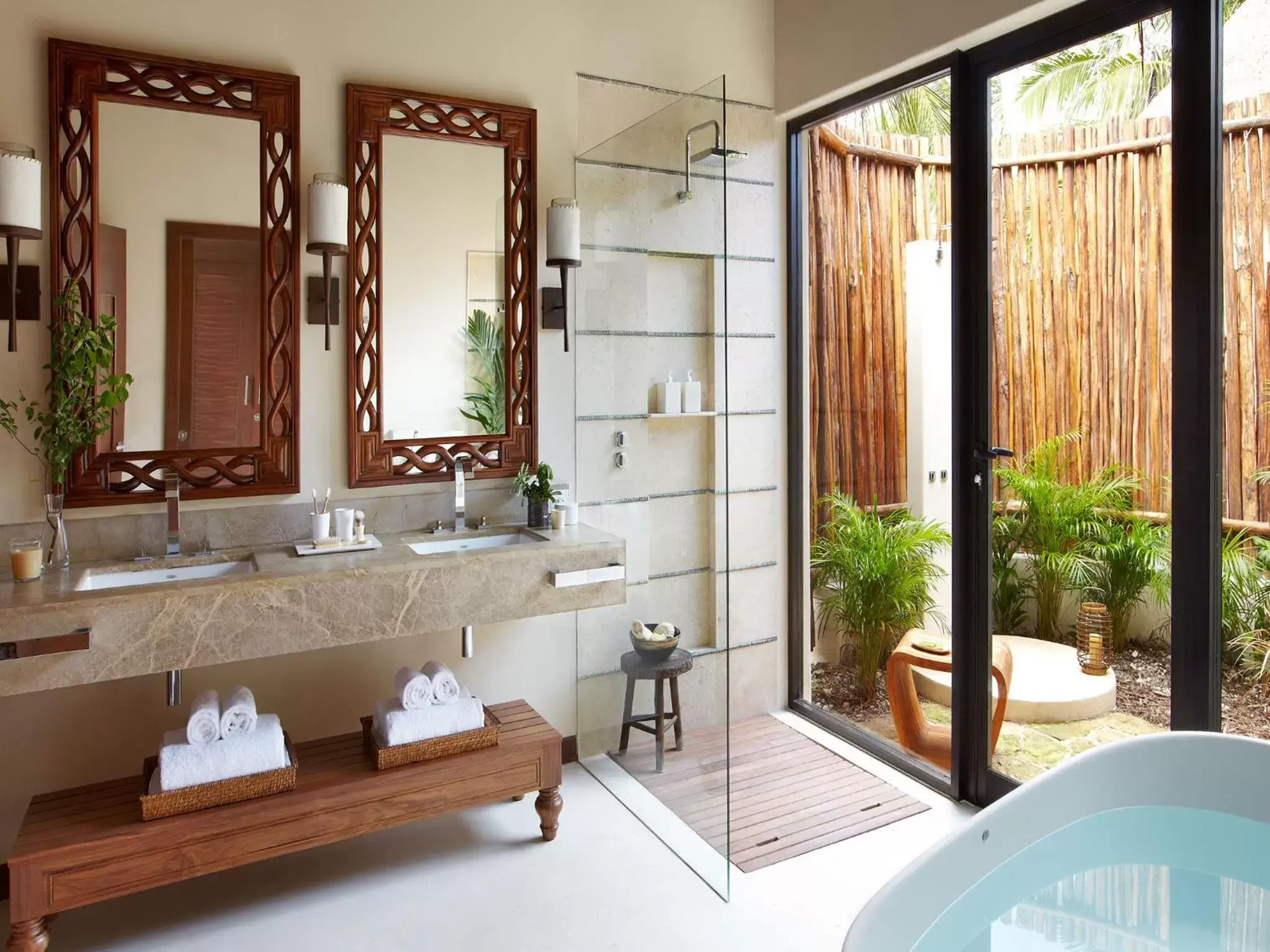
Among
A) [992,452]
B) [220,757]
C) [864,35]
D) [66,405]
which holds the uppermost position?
[864,35]

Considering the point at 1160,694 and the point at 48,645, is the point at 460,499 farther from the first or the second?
the point at 1160,694

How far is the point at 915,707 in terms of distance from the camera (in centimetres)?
327

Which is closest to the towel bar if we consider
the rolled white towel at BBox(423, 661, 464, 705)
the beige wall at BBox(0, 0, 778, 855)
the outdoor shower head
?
the beige wall at BBox(0, 0, 778, 855)

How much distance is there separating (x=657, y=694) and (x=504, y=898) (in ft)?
2.53

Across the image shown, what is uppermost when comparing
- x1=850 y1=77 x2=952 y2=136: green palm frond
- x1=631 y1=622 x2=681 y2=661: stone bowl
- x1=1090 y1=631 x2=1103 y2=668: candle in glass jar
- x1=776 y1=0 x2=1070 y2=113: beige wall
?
x1=776 y1=0 x2=1070 y2=113: beige wall

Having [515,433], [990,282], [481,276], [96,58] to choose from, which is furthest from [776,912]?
[96,58]

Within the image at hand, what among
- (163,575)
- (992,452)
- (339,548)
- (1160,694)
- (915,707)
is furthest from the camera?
→ (915,707)

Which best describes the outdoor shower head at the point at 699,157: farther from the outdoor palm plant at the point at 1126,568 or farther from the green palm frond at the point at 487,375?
the outdoor palm plant at the point at 1126,568

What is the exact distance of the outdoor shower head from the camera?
8.64 ft

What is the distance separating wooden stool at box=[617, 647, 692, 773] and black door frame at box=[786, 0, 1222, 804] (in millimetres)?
957

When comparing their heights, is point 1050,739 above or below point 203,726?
below

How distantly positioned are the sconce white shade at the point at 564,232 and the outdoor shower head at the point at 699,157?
55 cm

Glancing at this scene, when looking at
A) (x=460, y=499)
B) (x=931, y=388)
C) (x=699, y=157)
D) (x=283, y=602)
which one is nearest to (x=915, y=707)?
(x=931, y=388)

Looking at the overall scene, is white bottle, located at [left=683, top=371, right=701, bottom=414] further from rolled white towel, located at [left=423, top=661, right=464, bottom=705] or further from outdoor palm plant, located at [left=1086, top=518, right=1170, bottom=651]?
outdoor palm plant, located at [left=1086, top=518, right=1170, bottom=651]
